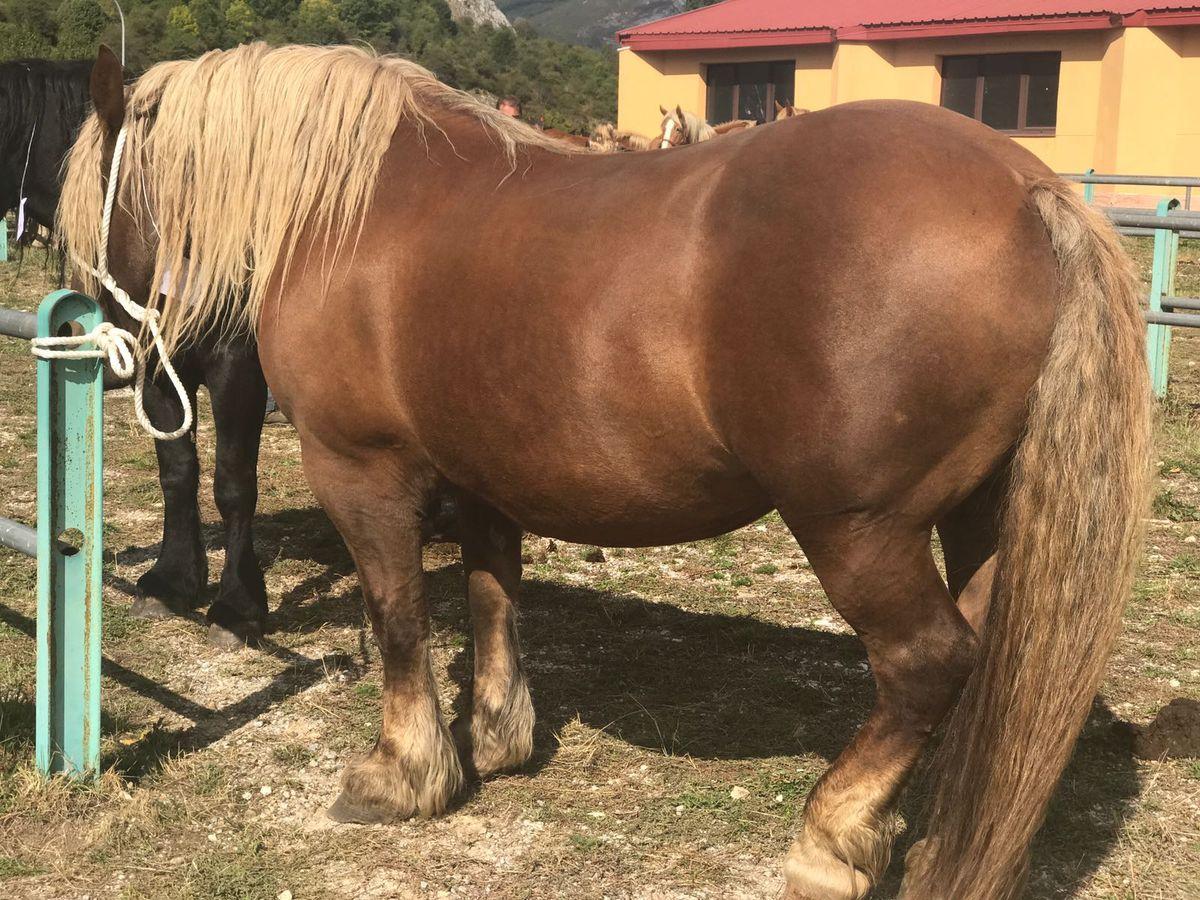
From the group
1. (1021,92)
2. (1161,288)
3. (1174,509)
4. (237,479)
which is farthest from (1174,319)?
(1021,92)

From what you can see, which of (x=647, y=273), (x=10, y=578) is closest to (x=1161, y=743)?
(x=647, y=273)

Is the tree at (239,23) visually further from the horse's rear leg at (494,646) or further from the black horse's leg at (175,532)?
the horse's rear leg at (494,646)

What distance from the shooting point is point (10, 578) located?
184 inches

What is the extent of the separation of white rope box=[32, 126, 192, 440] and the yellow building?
18.2 m

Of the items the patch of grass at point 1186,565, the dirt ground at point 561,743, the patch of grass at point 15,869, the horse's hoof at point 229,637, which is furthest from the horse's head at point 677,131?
the patch of grass at point 15,869

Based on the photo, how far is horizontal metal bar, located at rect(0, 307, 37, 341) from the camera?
2975mm

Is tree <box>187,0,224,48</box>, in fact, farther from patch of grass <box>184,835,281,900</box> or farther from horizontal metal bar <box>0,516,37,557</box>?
patch of grass <box>184,835,281,900</box>

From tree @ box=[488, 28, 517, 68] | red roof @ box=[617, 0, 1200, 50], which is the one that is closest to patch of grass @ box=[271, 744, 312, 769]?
red roof @ box=[617, 0, 1200, 50]

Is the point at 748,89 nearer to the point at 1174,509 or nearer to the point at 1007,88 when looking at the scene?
the point at 1007,88

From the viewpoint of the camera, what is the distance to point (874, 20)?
67.5ft

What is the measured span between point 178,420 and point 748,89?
67.0 feet

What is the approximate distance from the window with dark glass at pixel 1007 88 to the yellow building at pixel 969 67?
21 mm

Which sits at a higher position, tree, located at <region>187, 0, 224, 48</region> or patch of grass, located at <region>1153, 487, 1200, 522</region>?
tree, located at <region>187, 0, 224, 48</region>

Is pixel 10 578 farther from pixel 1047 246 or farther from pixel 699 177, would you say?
pixel 1047 246
